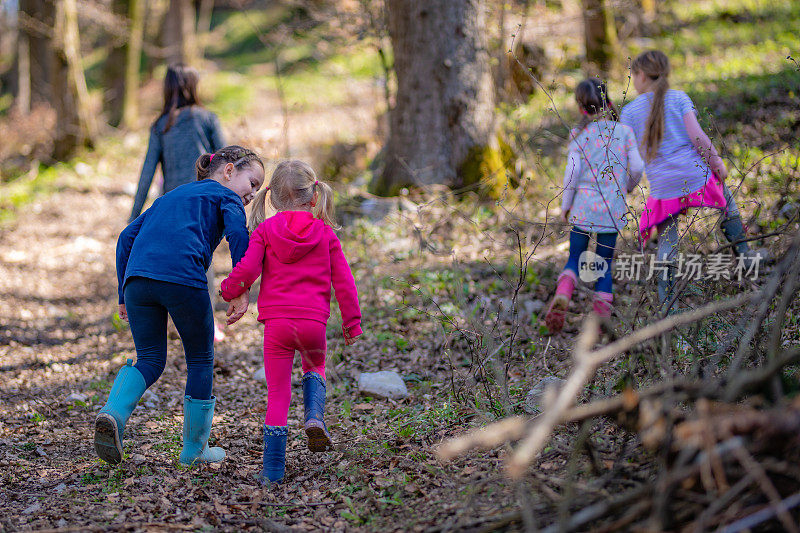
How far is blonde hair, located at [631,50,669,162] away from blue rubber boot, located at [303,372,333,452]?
9.58 ft

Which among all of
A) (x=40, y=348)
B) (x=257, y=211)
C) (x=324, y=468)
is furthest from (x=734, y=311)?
(x=40, y=348)

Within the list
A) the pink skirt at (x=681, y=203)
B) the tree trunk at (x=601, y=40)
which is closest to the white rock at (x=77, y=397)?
the pink skirt at (x=681, y=203)

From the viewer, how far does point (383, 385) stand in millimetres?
4598

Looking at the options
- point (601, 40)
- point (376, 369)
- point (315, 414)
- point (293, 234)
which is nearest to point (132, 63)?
point (601, 40)

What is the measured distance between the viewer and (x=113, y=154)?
13.4 m

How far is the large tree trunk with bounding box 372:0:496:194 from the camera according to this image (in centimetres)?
756

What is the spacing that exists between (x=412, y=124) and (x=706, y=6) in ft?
40.9

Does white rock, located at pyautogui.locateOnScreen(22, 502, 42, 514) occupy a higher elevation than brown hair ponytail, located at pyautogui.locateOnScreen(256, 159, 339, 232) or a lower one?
lower

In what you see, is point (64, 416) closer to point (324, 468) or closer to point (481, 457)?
point (324, 468)

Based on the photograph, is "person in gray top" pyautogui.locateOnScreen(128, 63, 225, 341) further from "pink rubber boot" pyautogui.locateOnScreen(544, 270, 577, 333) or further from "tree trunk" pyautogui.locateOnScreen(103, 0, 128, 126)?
"tree trunk" pyautogui.locateOnScreen(103, 0, 128, 126)

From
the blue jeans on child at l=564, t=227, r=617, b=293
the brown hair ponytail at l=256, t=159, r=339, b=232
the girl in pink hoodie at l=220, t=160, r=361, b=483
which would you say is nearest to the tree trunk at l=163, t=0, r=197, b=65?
the blue jeans on child at l=564, t=227, r=617, b=293

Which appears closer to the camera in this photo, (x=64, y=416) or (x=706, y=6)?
(x=64, y=416)

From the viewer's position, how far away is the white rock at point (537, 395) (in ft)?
12.1

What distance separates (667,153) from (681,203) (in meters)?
0.38
